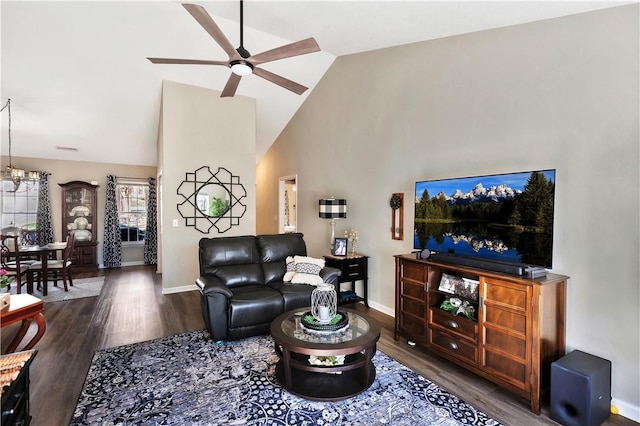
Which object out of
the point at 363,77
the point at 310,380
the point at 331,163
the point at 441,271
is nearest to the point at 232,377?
the point at 310,380

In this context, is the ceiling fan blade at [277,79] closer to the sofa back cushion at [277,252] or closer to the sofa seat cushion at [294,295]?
the sofa back cushion at [277,252]

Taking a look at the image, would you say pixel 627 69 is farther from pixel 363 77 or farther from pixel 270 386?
pixel 270 386

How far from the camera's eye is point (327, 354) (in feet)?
6.91

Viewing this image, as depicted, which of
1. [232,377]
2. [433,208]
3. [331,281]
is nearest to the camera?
[232,377]

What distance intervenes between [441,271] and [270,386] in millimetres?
1842

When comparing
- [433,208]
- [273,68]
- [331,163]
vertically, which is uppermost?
[273,68]

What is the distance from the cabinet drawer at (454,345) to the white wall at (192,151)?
3.87 m

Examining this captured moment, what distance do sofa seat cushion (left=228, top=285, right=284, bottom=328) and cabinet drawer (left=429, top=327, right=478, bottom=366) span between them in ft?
5.09

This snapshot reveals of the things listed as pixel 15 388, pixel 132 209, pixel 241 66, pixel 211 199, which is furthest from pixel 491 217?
pixel 132 209

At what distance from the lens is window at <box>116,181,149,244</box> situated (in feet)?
25.0

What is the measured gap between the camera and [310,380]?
2.42 metres

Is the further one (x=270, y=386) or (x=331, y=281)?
(x=331, y=281)

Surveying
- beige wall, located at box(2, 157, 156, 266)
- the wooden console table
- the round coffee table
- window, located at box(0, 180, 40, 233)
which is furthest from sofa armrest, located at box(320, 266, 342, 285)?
window, located at box(0, 180, 40, 233)

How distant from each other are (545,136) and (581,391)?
73.1 inches
